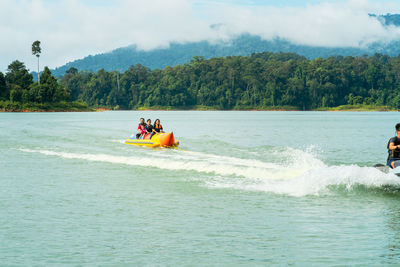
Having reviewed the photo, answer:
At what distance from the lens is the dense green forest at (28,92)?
124 metres

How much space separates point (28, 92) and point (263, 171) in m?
115

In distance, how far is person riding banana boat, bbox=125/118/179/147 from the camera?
2875 cm

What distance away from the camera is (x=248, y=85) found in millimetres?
168375

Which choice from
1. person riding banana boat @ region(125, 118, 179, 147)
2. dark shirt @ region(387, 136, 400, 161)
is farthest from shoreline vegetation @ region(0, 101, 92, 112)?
dark shirt @ region(387, 136, 400, 161)

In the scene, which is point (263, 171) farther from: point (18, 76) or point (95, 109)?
point (95, 109)

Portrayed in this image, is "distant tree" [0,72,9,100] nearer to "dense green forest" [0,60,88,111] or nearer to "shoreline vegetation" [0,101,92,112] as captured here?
"dense green forest" [0,60,88,111]

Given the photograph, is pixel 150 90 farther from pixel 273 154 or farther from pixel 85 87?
pixel 273 154

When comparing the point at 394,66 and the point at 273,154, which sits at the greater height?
the point at 394,66

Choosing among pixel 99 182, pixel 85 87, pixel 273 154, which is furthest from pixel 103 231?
pixel 85 87

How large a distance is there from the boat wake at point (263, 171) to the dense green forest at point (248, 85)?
135 metres

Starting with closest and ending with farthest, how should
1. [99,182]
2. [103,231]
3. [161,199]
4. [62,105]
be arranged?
Answer: [103,231] → [161,199] → [99,182] → [62,105]

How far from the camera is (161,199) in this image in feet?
48.0

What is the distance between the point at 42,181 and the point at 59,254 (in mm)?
9319

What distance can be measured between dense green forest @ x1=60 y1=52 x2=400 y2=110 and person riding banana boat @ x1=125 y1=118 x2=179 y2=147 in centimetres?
13011
